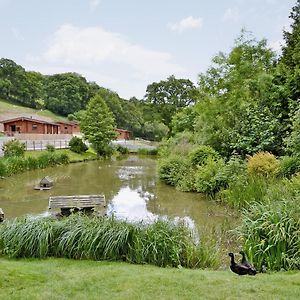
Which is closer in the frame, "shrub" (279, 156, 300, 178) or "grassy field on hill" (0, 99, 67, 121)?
"shrub" (279, 156, 300, 178)

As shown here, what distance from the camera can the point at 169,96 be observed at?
5597cm

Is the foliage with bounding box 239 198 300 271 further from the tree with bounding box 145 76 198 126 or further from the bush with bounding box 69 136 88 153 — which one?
the tree with bounding box 145 76 198 126

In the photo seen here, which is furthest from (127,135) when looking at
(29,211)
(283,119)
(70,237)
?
(70,237)

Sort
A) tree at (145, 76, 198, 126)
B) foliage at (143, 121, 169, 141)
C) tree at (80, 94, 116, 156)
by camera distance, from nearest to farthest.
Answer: tree at (80, 94, 116, 156), tree at (145, 76, 198, 126), foliage at (143, 121, 169, 141)

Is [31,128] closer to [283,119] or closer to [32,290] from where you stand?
[283,119]

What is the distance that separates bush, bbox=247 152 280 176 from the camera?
12356mm

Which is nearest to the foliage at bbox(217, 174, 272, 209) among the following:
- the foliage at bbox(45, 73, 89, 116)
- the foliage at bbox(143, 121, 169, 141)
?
the foliage at bbox(143, 121, 169, 141)

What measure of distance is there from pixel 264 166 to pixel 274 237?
6.97m

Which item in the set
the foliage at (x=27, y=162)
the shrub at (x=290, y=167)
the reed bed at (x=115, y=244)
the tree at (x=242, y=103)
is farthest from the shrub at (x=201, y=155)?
the reed bed at (x=115, y=244)

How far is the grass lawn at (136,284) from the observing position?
12.2 ft

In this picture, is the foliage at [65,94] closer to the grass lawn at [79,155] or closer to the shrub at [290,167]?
the grass lawn at [79,155]

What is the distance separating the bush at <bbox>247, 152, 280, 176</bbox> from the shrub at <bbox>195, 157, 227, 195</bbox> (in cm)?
114

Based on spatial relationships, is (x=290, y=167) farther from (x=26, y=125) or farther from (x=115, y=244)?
(x=26, y=125)

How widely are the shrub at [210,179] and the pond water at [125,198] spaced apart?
1.31 feet
